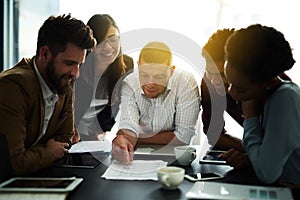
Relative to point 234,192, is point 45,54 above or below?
above

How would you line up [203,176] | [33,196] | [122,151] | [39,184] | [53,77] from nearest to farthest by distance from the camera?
[33,196], [39,184], [203,176], [122,151], [53,77]

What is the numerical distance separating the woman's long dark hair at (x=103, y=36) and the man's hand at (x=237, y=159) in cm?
109

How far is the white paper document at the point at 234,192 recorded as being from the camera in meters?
1.05

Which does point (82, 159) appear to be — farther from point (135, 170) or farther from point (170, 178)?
point (170, 178)

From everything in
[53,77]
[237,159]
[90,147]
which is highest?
[53,77]

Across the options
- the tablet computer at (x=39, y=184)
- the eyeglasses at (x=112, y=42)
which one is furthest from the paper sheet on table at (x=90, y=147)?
the eyeglasses at (x=112, y=42)

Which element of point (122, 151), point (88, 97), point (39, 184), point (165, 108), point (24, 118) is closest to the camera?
point (39, 184)

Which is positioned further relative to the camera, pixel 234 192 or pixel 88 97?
pixel 88 97

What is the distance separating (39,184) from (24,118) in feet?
1.10

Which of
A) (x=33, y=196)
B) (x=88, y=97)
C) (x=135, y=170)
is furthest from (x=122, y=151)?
(x=88, y=97)

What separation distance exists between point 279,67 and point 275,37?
100 mm

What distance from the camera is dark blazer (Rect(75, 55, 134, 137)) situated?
87.3 inches

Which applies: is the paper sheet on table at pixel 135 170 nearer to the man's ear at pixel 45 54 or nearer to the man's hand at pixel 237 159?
the man's hand at pixel 237 159

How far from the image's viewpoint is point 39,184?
3.77ft
